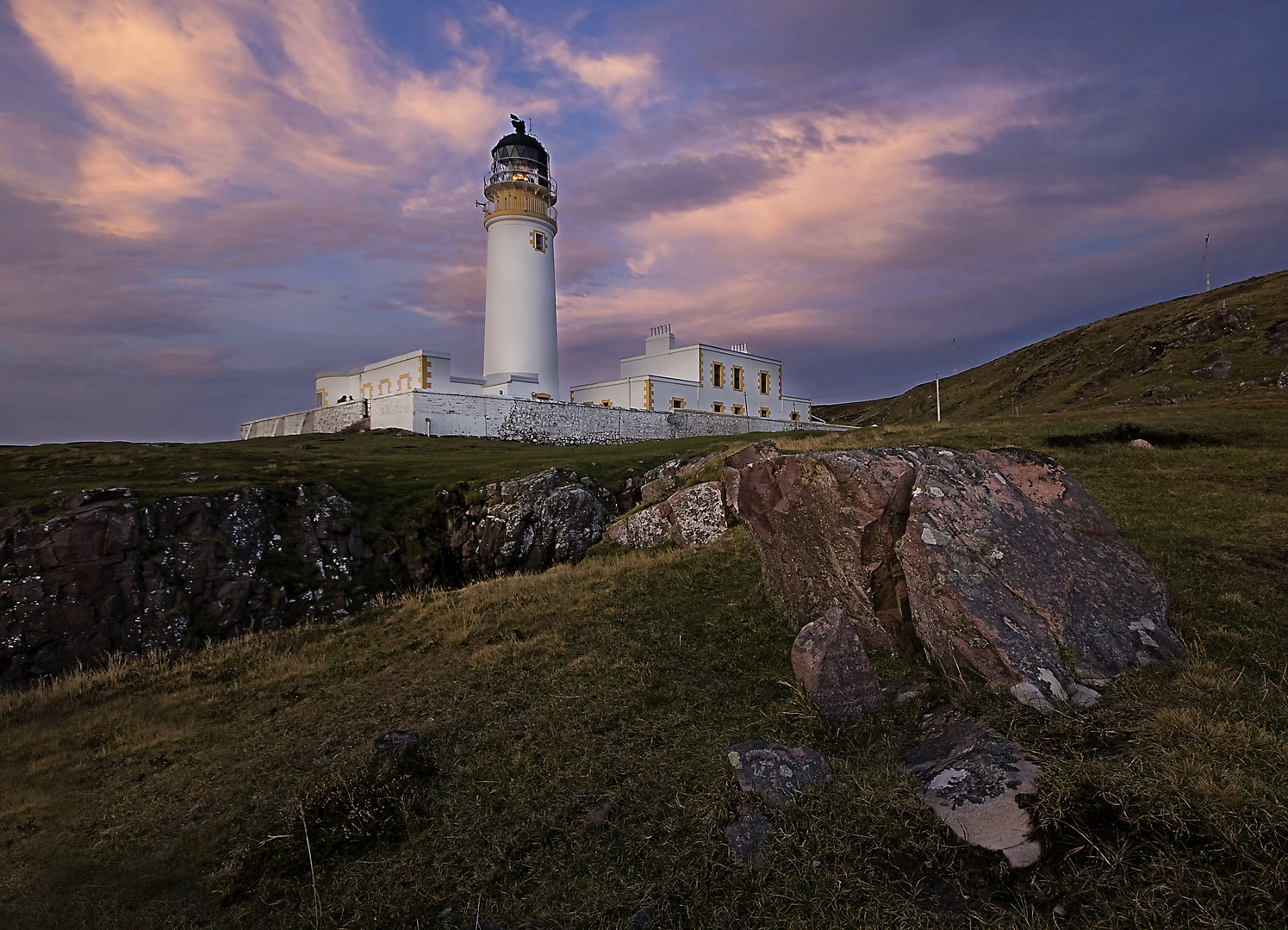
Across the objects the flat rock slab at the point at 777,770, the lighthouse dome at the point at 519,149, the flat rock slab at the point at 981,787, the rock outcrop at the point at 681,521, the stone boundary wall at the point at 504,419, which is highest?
the lighthouse dome at the point at 519,149

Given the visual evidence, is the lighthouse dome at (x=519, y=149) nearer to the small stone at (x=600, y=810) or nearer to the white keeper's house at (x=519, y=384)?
the white keeper's house at (x=519, y=384)

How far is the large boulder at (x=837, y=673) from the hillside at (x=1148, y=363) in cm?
2972

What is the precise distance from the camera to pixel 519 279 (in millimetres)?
45906

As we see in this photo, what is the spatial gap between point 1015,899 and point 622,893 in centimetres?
286

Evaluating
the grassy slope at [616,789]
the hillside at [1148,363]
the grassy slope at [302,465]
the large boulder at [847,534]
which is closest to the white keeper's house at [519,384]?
the grassy slope at [302,465]

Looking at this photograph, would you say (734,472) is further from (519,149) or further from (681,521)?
(519,149)

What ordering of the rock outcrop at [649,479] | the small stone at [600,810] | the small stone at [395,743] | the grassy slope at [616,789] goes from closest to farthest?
the grassy slope at [616,789]
the small stone at [600,810]
the small stone at [395,743]
the rock outcrop at [649,479]

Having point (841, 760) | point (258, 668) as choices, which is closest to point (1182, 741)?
point (841, 760)

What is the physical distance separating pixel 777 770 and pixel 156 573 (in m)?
19.8

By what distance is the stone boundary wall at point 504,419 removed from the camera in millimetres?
40219

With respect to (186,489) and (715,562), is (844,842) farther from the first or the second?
(186,489)

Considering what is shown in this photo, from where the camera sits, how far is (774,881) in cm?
498

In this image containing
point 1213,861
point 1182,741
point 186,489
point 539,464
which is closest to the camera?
point 1213,861

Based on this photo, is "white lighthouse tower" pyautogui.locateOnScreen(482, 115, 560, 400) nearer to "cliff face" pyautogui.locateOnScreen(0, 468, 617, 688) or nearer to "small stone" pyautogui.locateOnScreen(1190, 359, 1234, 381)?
"cliff face" pyautogui.locateOnScreen(0, 468, 617, 688)
